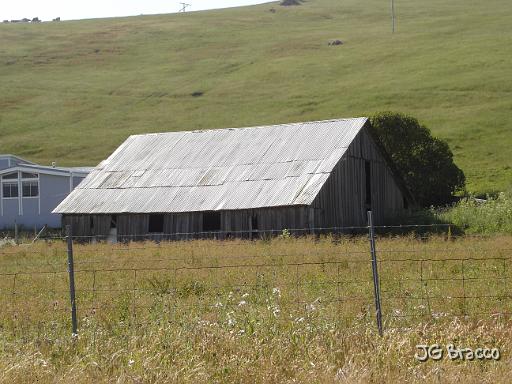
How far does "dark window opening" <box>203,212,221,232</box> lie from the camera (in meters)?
36.0

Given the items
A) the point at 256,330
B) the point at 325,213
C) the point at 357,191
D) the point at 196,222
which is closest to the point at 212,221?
the point at 196,222

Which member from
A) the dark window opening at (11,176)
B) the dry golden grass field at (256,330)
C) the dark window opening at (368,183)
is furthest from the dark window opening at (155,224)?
the dry golden grass field at (256,330)

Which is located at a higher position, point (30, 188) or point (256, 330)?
point (30, 188)

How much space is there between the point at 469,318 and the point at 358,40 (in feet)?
316

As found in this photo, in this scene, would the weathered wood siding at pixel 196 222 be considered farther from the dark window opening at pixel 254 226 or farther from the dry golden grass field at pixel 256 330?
the dry golden grass field at pixel 256 330

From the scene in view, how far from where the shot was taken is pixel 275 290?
1264 centimetres

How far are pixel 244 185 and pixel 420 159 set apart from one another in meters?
13.7

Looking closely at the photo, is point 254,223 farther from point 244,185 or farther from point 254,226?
point 244,185

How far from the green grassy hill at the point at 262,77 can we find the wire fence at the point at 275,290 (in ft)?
101

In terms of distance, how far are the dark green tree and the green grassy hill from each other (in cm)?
399

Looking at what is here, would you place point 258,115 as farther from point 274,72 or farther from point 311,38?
point 311,38

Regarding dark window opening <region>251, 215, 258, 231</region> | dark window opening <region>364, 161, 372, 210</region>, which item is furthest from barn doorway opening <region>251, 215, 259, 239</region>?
dark window opening <region>364, 161, 372, 210</region>

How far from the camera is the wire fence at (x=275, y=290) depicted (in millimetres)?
12125

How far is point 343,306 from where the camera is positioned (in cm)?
1310
